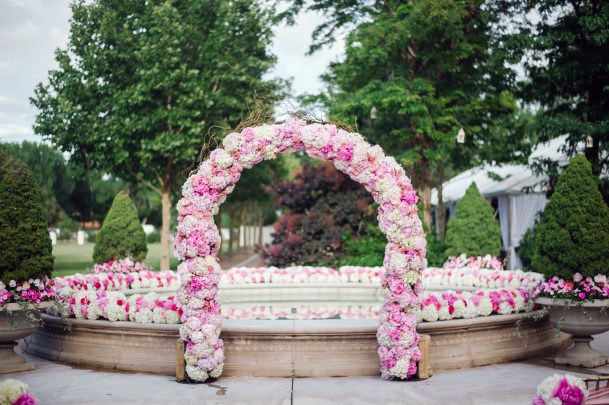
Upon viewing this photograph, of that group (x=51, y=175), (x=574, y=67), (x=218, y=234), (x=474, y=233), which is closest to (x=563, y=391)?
→ (x=218, y=234)

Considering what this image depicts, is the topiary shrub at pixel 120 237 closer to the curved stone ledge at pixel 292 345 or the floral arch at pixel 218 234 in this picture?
the curved stone ledge at pixel 292 345

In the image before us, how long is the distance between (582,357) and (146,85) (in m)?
18.0

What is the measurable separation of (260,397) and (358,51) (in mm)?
16029

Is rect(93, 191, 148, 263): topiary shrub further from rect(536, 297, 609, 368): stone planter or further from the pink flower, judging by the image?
the pink flower

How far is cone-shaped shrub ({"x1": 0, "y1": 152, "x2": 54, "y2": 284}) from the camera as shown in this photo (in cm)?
888

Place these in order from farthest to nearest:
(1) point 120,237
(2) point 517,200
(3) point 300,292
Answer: (2) point 517,200, (1) point 120,237, (3) point 300,292

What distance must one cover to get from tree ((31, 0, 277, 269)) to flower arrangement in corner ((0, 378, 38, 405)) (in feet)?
58.0

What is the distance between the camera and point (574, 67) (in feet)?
→ 56.7

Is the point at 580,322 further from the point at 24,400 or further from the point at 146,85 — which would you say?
the point at 146,85

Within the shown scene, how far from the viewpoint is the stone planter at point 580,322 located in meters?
8.84

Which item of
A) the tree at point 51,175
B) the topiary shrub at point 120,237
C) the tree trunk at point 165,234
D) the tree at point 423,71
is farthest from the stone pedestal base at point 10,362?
the tree at point 51,175

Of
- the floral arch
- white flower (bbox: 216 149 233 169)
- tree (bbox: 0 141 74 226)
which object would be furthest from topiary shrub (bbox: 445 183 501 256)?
tree (bbox: 0 141 74 226)

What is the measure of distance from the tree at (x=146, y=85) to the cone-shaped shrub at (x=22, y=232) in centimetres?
1325

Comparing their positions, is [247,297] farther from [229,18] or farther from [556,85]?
[229,18]
